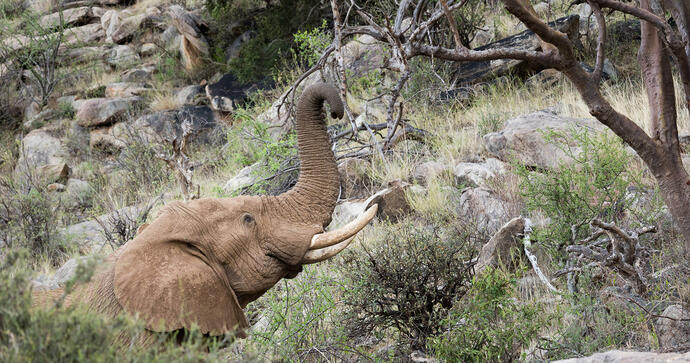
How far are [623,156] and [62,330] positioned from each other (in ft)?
16.8

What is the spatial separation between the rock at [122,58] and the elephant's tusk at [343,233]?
1813 centimetres

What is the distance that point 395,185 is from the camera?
313 inches

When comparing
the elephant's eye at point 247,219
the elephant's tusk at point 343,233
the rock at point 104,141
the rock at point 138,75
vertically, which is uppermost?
the rock at point 138,75

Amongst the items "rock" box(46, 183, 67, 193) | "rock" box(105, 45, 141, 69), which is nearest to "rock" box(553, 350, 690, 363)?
"rock" box(46, 183, 67, 193)

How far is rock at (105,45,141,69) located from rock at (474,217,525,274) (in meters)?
17.0

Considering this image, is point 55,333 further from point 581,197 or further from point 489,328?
point 581,197

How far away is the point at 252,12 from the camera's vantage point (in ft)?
57.4

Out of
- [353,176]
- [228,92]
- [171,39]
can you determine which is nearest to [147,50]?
[171,39]

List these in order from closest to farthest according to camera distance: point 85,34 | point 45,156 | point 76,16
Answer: point 45,156, point 85,34, point 76,16

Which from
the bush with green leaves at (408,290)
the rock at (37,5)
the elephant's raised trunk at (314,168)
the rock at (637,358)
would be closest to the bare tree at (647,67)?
the elephant's raised trunk at (314,168)

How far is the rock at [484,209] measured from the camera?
670 cm

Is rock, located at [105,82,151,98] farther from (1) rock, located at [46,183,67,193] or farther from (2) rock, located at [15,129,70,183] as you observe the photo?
(1) rock, located at [46,183,67,193]

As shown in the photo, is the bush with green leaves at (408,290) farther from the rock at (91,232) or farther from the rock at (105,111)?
the rock at (105,111)

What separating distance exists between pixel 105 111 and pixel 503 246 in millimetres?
14232
